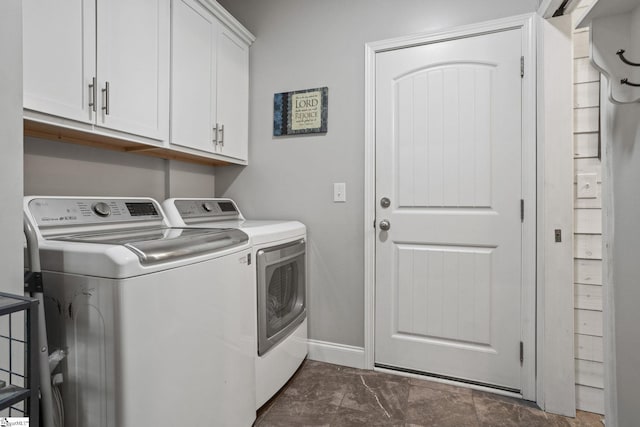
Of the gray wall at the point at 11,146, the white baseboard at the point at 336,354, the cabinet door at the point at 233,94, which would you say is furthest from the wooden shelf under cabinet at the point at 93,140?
the white baseboard at the point at 336,354

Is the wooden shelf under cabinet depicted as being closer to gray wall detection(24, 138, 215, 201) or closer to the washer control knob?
gray wall detection(24, 138, 215, 201)

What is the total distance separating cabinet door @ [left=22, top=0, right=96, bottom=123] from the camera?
113cm

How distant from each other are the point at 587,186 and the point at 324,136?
148cm

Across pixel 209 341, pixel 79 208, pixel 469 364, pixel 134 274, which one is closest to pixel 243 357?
pixel 209 341

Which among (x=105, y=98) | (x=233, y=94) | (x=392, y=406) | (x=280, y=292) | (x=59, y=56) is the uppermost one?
(x=233, y=94)

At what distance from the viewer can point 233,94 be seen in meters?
2.21

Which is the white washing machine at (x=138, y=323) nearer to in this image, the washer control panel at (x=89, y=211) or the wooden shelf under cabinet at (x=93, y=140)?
the washer control panel at (x=89, y=211)

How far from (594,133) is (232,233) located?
1.85 metres

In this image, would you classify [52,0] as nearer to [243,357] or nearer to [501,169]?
[243,357]

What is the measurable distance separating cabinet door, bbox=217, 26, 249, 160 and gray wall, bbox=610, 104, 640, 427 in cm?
196

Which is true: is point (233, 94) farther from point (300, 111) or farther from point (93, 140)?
point (93, 140)

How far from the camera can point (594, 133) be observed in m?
1.65

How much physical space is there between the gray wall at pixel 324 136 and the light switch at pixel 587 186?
1.13 meters

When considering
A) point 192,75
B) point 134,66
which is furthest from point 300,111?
point 134,66
